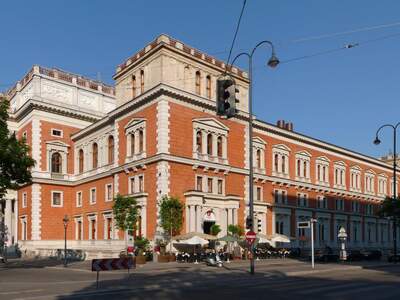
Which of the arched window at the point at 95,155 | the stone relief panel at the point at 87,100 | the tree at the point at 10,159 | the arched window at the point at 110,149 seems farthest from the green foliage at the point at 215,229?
the stone relief panel at the point at 87,100

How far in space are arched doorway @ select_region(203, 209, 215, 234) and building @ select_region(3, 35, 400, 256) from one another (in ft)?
0.36

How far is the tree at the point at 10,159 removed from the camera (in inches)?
1315

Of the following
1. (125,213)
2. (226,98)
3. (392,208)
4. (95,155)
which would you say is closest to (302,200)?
(392,208)

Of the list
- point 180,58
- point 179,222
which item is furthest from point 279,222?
point 180,58

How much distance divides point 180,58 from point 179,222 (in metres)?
14.6

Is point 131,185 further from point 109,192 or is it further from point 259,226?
point 259,226

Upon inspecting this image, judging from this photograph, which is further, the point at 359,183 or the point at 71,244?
the point at 359,183

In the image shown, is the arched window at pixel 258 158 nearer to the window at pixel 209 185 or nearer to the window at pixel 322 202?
the window at pixel 209 185

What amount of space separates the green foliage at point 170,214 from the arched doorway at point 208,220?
3.75 meters

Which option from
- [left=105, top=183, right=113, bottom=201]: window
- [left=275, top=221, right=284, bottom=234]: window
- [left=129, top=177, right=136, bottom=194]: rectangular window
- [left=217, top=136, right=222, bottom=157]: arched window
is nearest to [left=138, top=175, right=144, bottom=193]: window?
[left=129, top=177, right=136, bottom=194]: rectangular window

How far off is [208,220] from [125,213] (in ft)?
25.0

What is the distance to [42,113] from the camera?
56.6 meters

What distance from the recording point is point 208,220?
43688 mm

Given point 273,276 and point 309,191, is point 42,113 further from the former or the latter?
point 273,276
